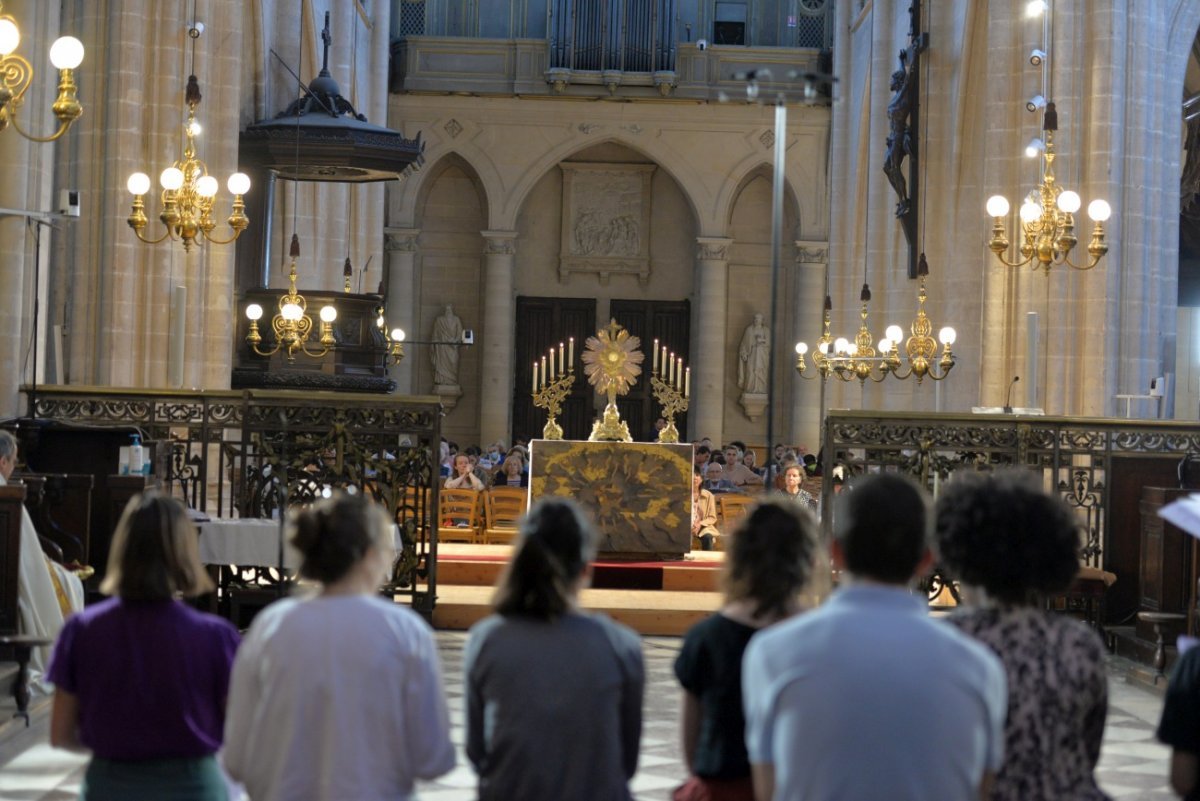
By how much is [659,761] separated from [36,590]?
2.93 meters

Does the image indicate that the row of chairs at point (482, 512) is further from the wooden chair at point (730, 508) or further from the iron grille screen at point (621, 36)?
the iron grille screen at point (621, 36)

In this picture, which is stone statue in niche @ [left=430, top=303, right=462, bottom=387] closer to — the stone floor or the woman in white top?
the woman in white top

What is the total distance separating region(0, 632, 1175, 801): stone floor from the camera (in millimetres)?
6359

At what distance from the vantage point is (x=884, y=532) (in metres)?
3.09

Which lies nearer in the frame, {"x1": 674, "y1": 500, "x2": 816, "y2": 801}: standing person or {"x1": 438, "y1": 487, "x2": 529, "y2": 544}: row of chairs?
{"x1": 674, "y1": 500, "x2": 816, "y2": 801}: standing person

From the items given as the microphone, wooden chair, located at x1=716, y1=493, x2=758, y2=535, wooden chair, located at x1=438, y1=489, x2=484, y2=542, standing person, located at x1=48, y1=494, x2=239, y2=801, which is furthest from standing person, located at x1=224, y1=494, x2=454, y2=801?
wooden chair, located at x1=716, y1=493, x2=758, y2=535

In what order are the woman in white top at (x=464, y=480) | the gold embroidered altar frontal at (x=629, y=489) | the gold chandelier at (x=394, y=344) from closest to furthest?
1. the gold embroidered altar frontal at (x=629, y=489)
2. the woman in white top at (x=464, y=480)
3. the gold chandelier at (x=394, y=344)

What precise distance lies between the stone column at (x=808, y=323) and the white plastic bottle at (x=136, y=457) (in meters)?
18.8

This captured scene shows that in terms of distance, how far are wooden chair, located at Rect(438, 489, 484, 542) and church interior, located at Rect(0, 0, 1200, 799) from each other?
0.05 m

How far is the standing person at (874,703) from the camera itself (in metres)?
2.87

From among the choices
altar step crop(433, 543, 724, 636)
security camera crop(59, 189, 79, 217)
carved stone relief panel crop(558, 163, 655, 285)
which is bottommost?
altar step crop(433, 543, 724, 636)

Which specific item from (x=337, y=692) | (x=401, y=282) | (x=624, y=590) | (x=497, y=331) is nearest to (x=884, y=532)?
(x=337, y=692)

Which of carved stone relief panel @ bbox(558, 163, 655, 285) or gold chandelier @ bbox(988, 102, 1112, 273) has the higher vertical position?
carved stone relief panel @ bbox(558, 163, 655, 285)

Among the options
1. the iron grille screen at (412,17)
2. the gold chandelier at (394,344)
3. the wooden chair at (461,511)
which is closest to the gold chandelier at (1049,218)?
the wooden chair at (461,511)
